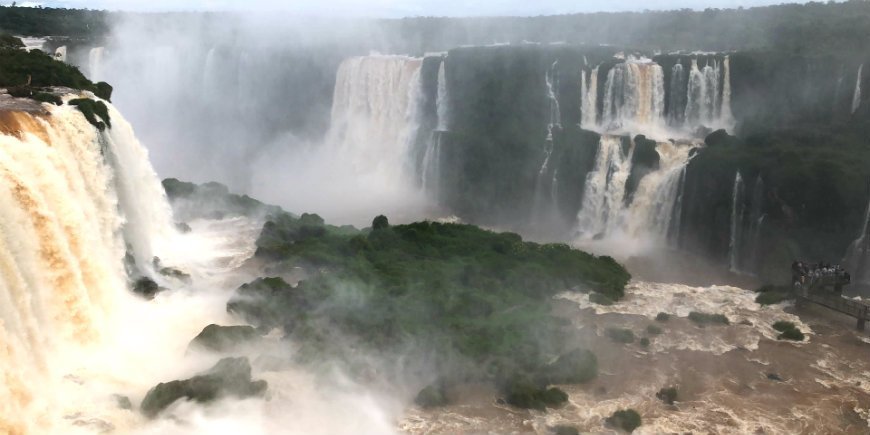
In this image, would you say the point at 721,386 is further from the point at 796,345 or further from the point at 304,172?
the point at 304,172

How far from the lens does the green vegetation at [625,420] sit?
1504 centimetres

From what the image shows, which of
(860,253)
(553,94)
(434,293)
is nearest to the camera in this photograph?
(434,293)

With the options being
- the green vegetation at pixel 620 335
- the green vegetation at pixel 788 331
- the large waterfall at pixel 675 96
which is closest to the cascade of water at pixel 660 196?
the large waterfall at pixel 675 96

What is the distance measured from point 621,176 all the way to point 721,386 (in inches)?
579

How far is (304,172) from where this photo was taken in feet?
138

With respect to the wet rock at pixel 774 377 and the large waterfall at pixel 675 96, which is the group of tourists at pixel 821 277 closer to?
the wet rock at pixel 774 377

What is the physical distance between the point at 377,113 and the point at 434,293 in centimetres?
2124

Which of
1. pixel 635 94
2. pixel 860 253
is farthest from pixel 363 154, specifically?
pixel 860 253

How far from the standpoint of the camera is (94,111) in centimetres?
1995

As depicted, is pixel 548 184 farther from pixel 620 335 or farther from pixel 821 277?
pixel 620 335

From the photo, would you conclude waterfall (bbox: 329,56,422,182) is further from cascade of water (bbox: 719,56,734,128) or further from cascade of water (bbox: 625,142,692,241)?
cascade of water (bbox: 719,56,734,128)

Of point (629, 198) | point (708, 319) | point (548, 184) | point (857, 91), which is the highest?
point (857, 91)

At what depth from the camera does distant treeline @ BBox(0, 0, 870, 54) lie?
143 ft

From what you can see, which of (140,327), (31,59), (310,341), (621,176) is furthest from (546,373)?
(31,59)
